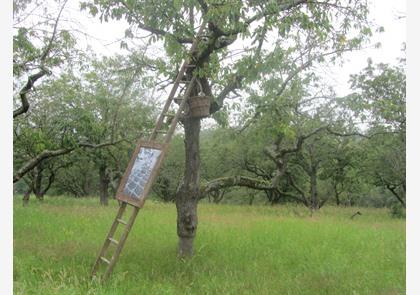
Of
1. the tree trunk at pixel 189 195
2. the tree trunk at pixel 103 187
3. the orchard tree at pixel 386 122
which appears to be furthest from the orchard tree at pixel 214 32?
the tree trunk at pixel 103 187

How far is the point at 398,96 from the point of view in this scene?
19.0 meters

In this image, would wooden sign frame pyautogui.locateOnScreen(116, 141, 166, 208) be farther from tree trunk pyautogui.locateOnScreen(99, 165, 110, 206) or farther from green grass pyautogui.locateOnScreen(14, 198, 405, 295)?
tree trunk pyautogui.locateOnScreen(99, 165, 110, 206)

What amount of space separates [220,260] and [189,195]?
1.40 meters

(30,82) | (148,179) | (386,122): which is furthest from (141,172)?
(386,122)

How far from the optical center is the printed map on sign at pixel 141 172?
20.6ft

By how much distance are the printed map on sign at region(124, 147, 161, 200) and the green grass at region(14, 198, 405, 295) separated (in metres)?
1.27

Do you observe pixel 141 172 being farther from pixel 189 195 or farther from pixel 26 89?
pixel 26 89

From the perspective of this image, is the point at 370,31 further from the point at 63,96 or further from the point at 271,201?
the point at 271,201

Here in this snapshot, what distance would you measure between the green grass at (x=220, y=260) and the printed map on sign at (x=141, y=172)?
1270 millimetres

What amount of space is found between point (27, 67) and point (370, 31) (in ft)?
25.9

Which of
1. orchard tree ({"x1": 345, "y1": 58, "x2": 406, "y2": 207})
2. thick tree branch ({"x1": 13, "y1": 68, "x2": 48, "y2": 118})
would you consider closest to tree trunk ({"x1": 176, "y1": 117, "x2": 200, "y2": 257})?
thick tree branch ({"x1": 13, "y1": 68, "x2": 48, "y2": 118})

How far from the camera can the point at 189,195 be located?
305 inches

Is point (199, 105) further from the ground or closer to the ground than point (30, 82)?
closer to the ground

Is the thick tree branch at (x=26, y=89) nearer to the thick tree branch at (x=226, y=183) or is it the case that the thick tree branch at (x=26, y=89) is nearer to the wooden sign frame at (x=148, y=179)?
the wooden sign frame at (x=148, y=179)
